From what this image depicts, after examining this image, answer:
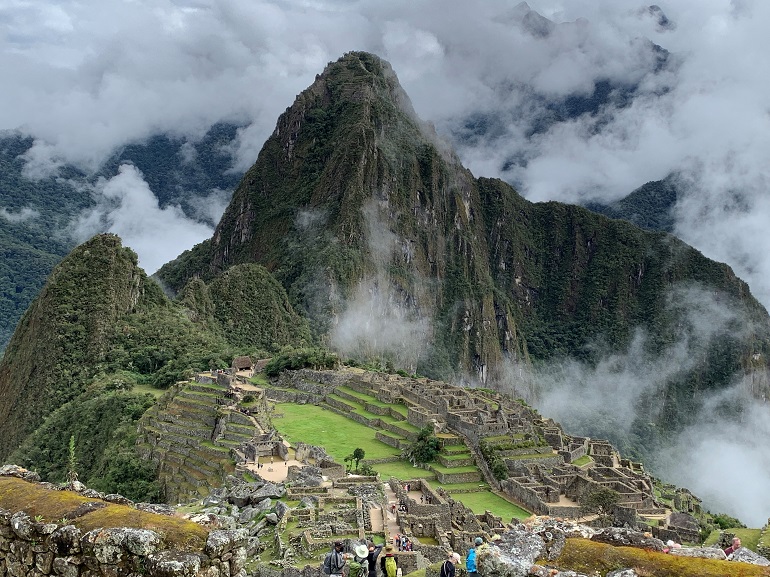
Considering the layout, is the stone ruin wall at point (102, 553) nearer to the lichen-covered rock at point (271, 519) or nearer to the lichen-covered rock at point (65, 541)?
the lichen-covered rock at point (65, 541)

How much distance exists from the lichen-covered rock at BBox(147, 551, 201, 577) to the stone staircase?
28554 mm

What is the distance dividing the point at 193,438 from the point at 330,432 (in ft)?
37.5

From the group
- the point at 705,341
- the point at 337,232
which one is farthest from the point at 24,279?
the point at 705,341

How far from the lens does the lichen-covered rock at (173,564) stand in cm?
803

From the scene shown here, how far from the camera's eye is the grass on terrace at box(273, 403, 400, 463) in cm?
4931

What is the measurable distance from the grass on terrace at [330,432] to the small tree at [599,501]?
12.1 m

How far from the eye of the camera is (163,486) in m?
41.6

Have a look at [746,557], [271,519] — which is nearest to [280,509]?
[271,519]

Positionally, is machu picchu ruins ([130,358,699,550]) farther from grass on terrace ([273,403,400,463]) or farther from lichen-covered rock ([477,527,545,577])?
lichen-covered rock ([477,527,545,577])

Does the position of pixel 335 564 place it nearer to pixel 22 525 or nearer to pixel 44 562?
pixel 44 562

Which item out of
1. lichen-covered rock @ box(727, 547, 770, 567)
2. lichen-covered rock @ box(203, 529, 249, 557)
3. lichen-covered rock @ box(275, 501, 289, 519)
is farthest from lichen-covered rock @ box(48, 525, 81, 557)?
lichen-covered rock @ box(275, 501, 289, 519)

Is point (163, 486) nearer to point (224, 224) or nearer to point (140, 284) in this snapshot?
point (140, 284)

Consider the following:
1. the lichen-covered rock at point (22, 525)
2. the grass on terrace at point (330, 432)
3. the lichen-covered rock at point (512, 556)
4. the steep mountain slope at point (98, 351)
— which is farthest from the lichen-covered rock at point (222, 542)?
Result: the steep mountain slope at point (98, 351)

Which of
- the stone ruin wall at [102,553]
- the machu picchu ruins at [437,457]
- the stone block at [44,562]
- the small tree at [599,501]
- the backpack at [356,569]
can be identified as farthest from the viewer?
the small tree at [599,501]
